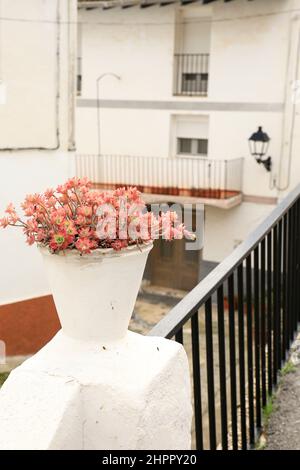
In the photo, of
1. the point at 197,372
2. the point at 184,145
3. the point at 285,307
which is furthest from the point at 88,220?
the point at 184,145

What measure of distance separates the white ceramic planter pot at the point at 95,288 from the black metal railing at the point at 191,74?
1211 cm

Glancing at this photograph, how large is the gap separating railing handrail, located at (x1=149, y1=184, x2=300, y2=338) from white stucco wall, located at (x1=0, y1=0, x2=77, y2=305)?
203 inches

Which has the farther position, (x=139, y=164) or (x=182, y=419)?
(x=139, y=164)

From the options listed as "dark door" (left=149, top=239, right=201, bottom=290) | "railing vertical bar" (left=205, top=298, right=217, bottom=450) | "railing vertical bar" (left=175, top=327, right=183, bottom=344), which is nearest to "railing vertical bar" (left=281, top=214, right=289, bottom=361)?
"railing vertical bar" (left=205, top=298, right=217, bottom=450)

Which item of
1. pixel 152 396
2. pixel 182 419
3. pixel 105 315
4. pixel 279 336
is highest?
pixel 105 315

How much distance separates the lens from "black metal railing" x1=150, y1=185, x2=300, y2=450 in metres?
1.64

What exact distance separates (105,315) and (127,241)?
16 cm

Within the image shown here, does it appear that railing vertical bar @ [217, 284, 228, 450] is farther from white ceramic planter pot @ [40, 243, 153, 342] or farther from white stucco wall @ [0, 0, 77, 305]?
white stucco wall @ [0, 0, 77, 305]

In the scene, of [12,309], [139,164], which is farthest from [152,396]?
[139,164]

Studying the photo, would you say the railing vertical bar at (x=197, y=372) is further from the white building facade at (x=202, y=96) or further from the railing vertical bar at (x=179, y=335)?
the white building facade at (x=202, y=96)

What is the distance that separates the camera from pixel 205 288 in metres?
1.63

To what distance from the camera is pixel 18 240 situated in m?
7.17

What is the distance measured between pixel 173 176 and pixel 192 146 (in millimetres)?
834
